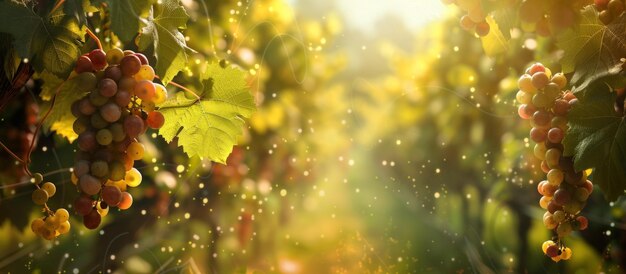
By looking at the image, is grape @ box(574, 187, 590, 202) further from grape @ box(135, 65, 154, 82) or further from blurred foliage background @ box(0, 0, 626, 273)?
grape @ box(135, 65, 154, 82)

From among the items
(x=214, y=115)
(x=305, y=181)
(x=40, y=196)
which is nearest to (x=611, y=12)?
(x=214, y=115)

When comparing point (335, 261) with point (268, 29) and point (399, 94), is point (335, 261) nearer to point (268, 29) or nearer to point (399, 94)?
point (268, 29)

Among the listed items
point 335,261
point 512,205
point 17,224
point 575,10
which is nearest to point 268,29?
point 335,261

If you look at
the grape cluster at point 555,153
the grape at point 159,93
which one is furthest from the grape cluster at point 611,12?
the grape at point 159,93

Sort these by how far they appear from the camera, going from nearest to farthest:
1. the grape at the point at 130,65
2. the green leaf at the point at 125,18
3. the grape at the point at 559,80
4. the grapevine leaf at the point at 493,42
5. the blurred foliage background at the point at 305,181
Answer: the green leaf at the point at 125,18, the grape at the point at 130,65, the grape at the point at 559,80, the grapevine leaf at the point at 493,42, the blurred foliage background at the point at 305,181

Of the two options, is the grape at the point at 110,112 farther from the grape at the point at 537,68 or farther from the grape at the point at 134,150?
the grape at the point at 537,68

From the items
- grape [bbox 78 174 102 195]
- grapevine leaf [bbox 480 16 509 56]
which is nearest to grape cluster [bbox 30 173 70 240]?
grape [bbox 78 174 102 195]
